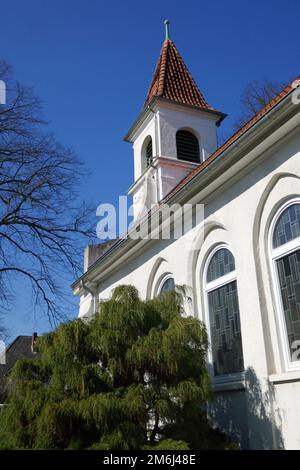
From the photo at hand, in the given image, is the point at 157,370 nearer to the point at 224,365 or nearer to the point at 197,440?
the point at 197,440

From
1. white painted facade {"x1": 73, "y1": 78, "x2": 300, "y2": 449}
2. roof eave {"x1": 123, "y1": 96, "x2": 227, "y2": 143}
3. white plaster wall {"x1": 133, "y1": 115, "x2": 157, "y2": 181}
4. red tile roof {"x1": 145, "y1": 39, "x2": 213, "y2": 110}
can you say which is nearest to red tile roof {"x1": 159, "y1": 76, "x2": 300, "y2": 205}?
white painted facade {"x1": 73, "y1": 78, "x2": 300, "y2": 449}

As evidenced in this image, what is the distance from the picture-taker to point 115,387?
291 inches

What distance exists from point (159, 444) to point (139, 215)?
1237 cm

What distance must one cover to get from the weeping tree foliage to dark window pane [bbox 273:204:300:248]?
229 centimetres

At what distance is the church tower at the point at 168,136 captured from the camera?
60.0 feet

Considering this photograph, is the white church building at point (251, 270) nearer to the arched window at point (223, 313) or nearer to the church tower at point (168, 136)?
the arched window at point (223, 313)

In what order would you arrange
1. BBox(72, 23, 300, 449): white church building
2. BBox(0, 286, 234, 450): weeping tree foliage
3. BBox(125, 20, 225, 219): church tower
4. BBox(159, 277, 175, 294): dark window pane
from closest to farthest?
BBox(0, 286, 234, 450): weeping tree foliage, BBox(72, 23, 300, 449): white church building, BBox(159, 277, 175, 294): dark window pane, BBox(125, 20, 225, 219): church tower

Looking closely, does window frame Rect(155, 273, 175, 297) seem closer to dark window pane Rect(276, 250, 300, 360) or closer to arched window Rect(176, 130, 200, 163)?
dark window pane Rect(276, 250, 300, 360)

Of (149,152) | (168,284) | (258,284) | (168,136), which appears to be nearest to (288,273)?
(258,284)

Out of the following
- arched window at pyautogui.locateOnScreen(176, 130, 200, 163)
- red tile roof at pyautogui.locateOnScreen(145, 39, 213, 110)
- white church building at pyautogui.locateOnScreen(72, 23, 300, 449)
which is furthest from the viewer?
red tile roof at pyautogui.locateOnScreen(145, 39, 213, 110)

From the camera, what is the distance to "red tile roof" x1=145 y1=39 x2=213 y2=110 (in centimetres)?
2056

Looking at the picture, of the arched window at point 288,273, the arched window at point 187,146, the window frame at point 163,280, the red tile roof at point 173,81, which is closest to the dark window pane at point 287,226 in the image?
the arched window at point 288,273

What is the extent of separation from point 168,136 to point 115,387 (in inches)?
527

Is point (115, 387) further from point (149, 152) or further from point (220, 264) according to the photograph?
point (149, 152)
